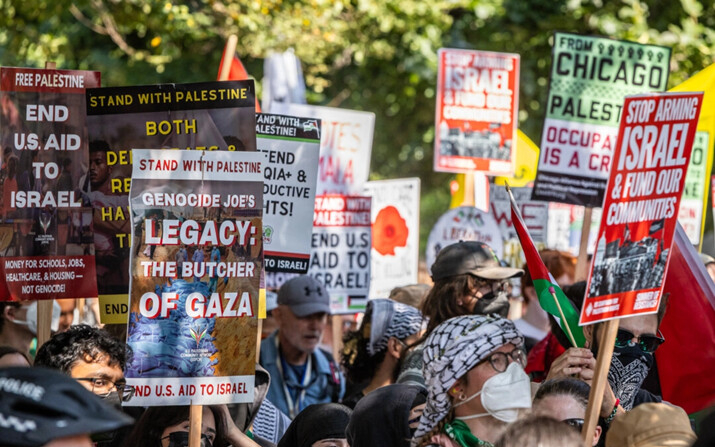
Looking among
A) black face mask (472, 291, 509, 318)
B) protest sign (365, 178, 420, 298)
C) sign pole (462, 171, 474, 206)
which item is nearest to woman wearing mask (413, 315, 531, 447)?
black face mask (472, 291, 509, 318)

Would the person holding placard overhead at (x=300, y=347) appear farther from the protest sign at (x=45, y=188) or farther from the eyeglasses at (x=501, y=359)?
the eyeglasses at (x=501, y=359)

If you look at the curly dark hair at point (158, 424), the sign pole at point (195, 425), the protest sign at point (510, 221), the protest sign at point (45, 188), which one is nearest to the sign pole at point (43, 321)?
the protest sign at point (45, 188)

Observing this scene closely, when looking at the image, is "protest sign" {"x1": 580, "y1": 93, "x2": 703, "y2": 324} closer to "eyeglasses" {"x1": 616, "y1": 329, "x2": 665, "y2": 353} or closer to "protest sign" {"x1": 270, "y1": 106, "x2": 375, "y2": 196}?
"eyeglasses" {"x1": 616, "y1": 329, "x2": 665, "y2": 353}

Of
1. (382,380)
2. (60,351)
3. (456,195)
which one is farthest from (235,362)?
(456,195)

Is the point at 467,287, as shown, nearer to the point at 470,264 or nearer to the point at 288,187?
the point at 470,264

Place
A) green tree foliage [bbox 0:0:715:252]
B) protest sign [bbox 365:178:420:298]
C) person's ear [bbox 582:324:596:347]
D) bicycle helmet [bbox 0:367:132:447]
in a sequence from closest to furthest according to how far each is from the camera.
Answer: bicycle helmet [bbox 0:367:132:447] < person's ear [bbox 582:324:596:347] < protest sign [bbox 365:178:420:298] < green tree foliage [bbox 0:0:715:252]

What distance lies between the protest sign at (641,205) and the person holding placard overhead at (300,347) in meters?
2.91

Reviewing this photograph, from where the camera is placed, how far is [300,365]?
23.4ft

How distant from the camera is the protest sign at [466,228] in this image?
374 inches

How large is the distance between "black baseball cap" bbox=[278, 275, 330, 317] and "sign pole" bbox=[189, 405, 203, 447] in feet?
9.32

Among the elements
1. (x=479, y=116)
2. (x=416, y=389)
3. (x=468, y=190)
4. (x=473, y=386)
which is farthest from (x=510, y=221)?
(x=473, y=386)

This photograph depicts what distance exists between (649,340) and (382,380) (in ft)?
4.90

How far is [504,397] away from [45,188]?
264cm

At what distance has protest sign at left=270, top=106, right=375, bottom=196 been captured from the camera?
8891mm
